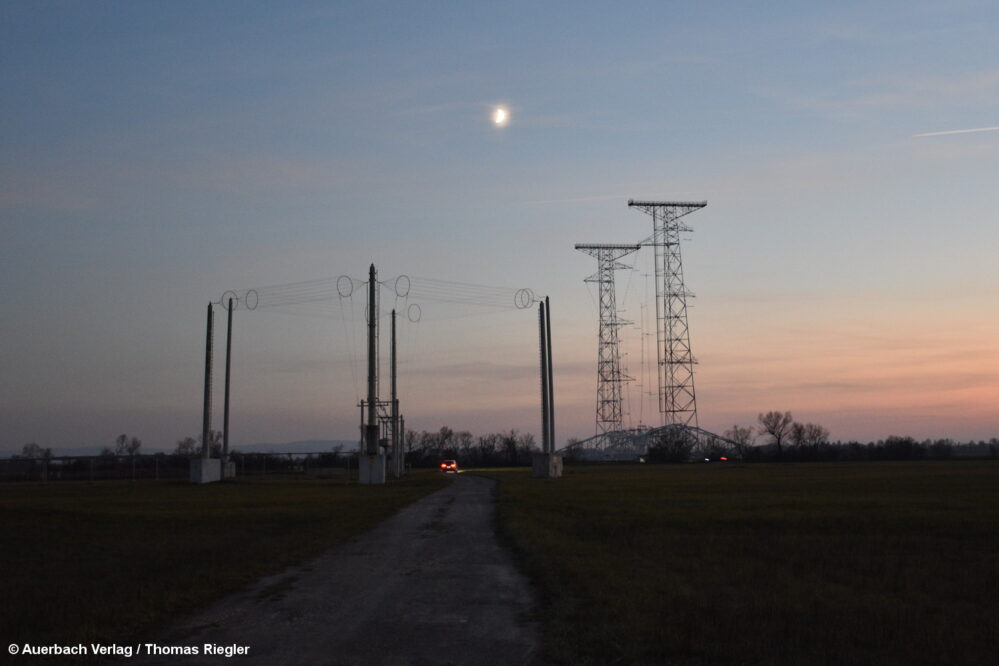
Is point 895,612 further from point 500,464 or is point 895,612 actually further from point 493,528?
point 500,464

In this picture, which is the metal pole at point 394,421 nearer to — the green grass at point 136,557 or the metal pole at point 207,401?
the metal pole at point 207,401

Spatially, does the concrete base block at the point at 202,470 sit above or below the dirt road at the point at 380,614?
above

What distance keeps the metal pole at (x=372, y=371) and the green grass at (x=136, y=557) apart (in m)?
24.4

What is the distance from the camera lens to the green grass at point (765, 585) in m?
9.89

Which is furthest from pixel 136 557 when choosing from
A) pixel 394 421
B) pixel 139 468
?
pixel 139 468

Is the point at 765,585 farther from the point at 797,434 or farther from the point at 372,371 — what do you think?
the point at 797,434

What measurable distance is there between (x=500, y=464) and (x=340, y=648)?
6232 inches

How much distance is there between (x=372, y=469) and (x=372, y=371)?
671 centimetres

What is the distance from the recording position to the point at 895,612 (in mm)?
12148

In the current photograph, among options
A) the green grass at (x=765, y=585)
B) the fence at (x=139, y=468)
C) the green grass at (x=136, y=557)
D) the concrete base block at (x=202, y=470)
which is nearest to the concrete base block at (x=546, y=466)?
the fence at (x=139, y=468)

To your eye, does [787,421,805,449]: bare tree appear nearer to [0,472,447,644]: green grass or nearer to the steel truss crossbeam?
the steel truss crossbeam

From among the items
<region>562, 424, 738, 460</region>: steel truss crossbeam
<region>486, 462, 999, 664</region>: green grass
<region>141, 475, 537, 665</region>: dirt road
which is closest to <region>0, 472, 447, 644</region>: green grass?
<region>141, 475, 537, 665</region>: dirt road

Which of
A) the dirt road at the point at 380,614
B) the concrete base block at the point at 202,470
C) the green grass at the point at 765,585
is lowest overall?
the green grass at the point at 765,585

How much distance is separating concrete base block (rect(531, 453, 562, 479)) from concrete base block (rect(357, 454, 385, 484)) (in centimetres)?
1348
